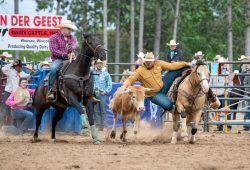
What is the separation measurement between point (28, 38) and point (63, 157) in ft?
26.9

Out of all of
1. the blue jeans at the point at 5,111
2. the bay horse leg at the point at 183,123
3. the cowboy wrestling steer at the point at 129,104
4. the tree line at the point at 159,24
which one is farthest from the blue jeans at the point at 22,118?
the tree line at the point at 159,24

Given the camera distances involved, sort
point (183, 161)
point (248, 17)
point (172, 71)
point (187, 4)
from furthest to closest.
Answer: point (187, 4) → point (248, 17) → point (172, 71) → point (183, 161)

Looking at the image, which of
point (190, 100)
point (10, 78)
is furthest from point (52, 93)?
point (10, 78)

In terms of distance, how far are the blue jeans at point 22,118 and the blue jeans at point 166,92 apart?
336cm

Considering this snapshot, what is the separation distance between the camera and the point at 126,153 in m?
12.2

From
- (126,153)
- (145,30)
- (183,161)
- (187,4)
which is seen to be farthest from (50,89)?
(145,30)

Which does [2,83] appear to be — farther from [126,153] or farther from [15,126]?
[126,153]

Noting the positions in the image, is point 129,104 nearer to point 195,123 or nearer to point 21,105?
point 195,123

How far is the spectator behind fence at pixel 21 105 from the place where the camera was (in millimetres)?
17062

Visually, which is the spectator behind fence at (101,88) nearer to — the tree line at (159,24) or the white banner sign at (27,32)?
the white banner sign at (27,32)

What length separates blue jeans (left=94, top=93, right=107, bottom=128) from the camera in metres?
18.8

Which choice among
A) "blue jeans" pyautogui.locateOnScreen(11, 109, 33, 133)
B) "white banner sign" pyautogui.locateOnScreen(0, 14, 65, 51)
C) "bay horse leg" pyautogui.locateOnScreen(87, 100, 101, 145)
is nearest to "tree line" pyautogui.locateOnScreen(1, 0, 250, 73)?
"white banner sign" pyautogui.locateOnScreen(0, 14, 65, 51)

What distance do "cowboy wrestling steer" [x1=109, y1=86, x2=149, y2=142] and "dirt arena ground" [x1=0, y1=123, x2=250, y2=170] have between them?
0.41 metres

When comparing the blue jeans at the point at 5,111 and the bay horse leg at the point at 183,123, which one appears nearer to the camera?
the bay horse leg at the point at 183,123
